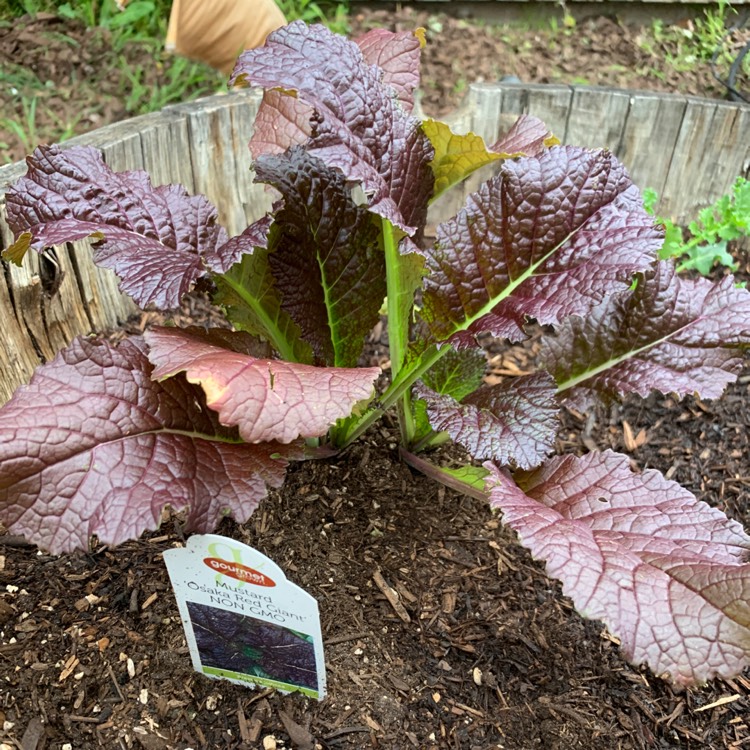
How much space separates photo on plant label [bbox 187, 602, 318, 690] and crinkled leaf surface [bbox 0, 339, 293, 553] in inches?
7.7

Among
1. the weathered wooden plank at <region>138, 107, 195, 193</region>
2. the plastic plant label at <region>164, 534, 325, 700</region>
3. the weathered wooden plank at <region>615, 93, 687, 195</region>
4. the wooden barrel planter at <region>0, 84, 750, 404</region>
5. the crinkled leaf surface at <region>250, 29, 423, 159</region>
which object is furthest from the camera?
the weathered wooden plank at <region>615, 93, 687, 195</region>

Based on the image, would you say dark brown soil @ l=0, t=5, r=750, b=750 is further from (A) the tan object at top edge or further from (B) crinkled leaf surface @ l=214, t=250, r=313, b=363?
(A) the tan object at top edge

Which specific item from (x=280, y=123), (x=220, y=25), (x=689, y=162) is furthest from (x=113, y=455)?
(x=689, y=162)

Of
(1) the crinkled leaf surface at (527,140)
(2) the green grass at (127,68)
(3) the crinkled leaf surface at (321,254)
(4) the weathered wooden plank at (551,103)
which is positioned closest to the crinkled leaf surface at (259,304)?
(3) the crinkled leaf surface at (321,254)

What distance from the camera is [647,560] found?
41.8 inches

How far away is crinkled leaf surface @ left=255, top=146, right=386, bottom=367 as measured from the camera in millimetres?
1302

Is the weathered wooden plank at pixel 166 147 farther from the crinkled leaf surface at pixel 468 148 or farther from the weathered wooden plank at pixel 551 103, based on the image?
the weathered wooden plank at pixel 551 103

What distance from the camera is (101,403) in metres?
1.12

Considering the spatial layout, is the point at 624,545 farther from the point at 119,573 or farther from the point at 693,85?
the point at 693,85

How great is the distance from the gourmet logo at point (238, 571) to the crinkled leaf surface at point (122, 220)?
38 centimetres

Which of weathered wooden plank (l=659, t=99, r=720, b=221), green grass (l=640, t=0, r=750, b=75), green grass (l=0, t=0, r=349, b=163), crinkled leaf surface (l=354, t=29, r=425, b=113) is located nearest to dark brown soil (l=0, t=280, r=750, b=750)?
crinkled leaf surface (l=354, t=29, r=425, b=113)

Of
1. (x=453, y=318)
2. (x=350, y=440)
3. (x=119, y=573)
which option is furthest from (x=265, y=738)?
(x=453, y=318)

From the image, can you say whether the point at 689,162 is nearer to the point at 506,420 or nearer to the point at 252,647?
the point at 506,420

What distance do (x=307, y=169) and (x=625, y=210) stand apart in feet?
1.71
